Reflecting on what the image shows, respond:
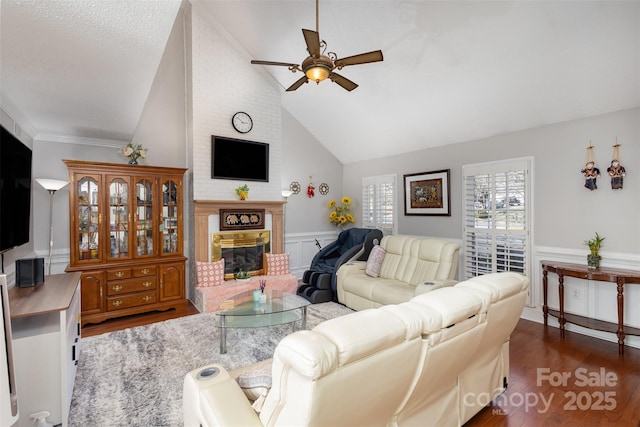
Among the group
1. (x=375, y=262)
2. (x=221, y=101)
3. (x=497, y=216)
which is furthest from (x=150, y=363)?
(x=497, y=216)

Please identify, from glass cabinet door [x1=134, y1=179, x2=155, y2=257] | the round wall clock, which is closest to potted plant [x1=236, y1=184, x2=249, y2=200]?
the round wall clock

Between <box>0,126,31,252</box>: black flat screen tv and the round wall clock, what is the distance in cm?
260

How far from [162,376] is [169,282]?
2006mm

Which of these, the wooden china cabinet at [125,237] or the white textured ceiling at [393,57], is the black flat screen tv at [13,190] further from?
the wooden china cabinet at [125,237]

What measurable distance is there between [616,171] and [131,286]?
19.5 feet

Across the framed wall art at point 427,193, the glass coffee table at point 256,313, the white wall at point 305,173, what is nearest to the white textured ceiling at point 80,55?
the glass coffee table at point 256,313

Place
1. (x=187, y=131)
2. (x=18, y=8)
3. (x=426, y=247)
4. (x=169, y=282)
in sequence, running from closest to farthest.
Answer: (x=18, y=8) < (x=426, y=247) < (x=169, y=282) < (x=187, y=131)

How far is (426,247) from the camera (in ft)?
13.0

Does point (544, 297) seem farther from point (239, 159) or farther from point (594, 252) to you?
point (239, 159)

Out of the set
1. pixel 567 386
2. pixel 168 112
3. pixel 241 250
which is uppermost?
pixel 168 112

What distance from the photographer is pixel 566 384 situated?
8.34ft

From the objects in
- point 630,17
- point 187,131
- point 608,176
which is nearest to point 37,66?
point 187,131

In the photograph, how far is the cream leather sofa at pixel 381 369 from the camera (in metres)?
1.02

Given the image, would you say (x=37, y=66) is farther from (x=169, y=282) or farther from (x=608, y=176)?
(x=608, y=176)
